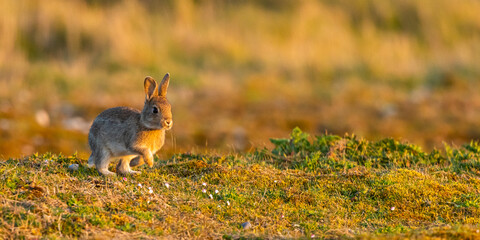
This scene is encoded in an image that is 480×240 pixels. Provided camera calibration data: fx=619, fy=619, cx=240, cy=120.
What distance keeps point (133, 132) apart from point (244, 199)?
1413 millimetres

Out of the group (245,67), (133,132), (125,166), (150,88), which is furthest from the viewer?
(245,67)

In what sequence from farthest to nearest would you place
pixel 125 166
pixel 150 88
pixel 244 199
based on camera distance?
pixel 125 166 < pixel 150 88 < pixel 244 199

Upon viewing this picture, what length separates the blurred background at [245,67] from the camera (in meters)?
16.0

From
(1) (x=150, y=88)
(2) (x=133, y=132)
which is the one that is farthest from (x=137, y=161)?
(1) (x=150, y=88)

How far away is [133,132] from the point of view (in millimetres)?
6750

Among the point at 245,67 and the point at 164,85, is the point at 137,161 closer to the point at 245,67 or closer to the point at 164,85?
the point at 164,85

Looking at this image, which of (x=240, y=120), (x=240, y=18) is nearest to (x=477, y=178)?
(x=240, y=120)

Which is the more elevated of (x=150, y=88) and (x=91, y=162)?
(x=150, y=88)

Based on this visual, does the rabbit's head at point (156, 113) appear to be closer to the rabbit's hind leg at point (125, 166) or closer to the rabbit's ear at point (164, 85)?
the rabbit's ear at point (164, 85)

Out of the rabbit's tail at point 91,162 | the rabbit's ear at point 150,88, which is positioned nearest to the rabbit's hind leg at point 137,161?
the rabbit's tail at point 91,162

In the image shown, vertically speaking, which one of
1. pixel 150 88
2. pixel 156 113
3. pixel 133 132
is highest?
pixel 150 88

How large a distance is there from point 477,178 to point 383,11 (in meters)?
20.8

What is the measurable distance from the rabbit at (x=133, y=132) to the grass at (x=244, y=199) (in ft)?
0.79

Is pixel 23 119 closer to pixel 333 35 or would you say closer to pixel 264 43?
pixel 264 43
